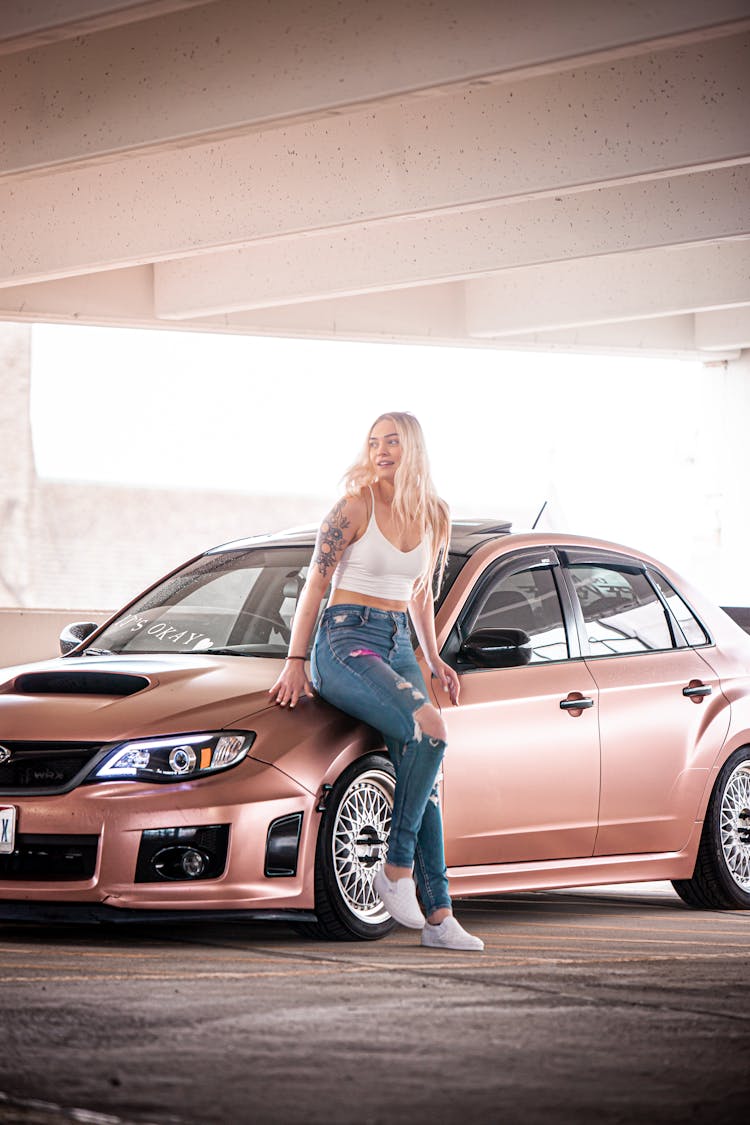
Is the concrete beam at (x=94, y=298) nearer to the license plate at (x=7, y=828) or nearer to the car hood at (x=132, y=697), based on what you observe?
the car hood at (x=132, y=697)

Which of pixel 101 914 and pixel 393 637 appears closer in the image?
pixel 101 914

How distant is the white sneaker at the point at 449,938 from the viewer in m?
6.12

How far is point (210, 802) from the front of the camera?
5.98 metres

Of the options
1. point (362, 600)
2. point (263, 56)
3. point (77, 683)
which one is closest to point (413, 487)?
point (362, 600)

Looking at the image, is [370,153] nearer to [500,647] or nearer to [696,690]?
[696,690]

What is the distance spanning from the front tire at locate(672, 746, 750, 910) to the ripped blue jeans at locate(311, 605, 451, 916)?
218 cm

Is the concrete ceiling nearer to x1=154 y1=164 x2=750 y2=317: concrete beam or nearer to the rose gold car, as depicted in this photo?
x1=154 y1=164 x2=750 y2=317: concrete beam

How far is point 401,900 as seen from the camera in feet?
19.9

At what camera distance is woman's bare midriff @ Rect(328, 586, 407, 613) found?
6320 mm

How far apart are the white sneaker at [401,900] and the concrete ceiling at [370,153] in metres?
5.23

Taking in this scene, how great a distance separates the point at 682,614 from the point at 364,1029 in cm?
436

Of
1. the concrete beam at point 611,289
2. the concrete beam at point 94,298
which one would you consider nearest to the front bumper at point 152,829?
the concrete beam at point 611,289

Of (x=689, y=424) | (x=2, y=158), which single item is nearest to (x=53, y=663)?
(x=2, y=158)

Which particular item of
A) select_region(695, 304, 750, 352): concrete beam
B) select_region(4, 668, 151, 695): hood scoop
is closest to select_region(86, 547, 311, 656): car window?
select_region(4, 668, 151, 695): hood scoop
